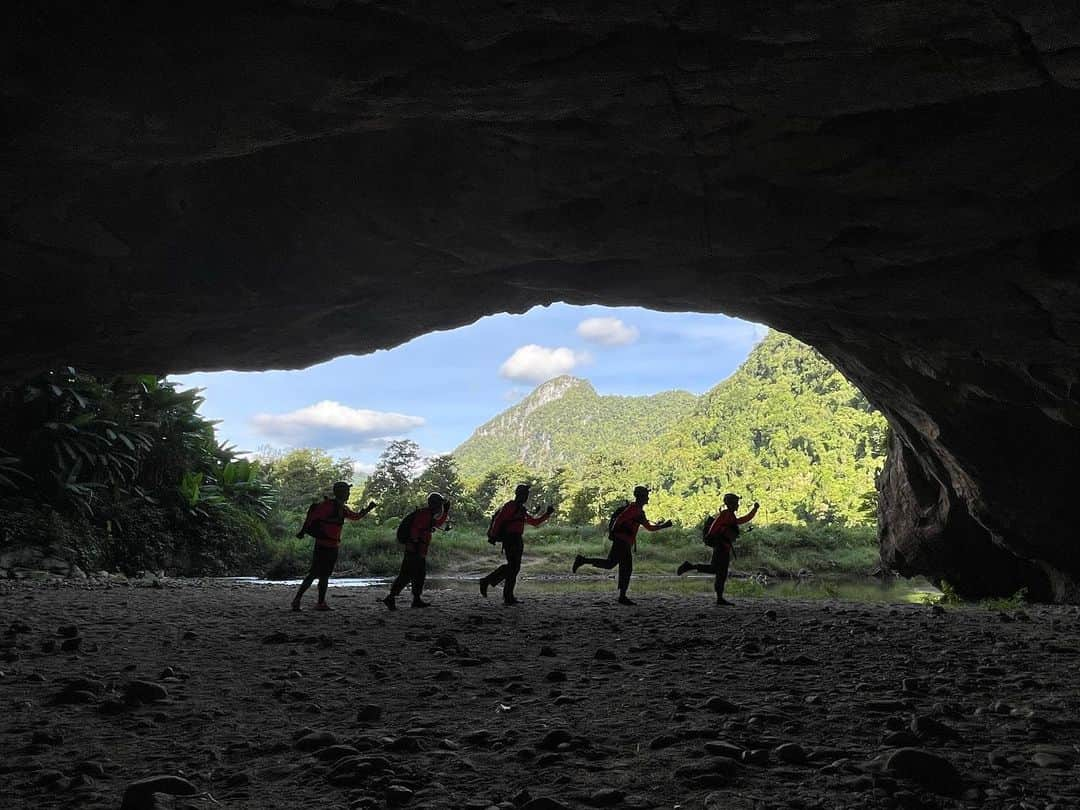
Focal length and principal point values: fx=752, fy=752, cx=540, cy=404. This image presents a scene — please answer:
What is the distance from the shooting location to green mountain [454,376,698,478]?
388 ft

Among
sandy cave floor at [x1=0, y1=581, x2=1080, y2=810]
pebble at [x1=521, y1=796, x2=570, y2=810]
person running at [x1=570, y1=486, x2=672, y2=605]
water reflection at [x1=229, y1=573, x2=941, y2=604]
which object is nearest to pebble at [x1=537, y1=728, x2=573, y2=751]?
sandy cave floor at [x1=0, y1=581, x2=1080, y2=810]

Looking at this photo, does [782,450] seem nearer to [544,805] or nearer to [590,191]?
[590,191]

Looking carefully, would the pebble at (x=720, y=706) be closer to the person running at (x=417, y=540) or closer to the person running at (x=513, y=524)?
the person running at (x=417, y=540)

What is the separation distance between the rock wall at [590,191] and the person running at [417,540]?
3.28 m

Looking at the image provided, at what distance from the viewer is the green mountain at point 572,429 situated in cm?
11819

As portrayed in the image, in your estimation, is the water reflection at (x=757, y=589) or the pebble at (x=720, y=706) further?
the water reflection at (x=757, y=589)

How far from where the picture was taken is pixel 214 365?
13.3 m

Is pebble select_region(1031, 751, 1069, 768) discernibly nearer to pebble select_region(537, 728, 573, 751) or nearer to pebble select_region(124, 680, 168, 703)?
pebble select_region(537, 728, 573, 751)

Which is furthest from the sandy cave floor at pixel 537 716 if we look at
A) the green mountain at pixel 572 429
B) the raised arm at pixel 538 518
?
the green mountain at pixel 572 429

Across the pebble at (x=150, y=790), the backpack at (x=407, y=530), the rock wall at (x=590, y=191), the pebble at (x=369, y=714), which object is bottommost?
the pebble at (x=369, y=714)

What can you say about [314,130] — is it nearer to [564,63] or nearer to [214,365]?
[564,63]

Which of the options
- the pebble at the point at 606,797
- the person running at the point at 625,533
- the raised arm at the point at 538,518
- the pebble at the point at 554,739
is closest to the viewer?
the pebble at the point at 606,797

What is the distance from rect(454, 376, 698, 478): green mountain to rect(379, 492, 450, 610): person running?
92604 mm

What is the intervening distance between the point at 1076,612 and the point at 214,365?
13.8 meters
